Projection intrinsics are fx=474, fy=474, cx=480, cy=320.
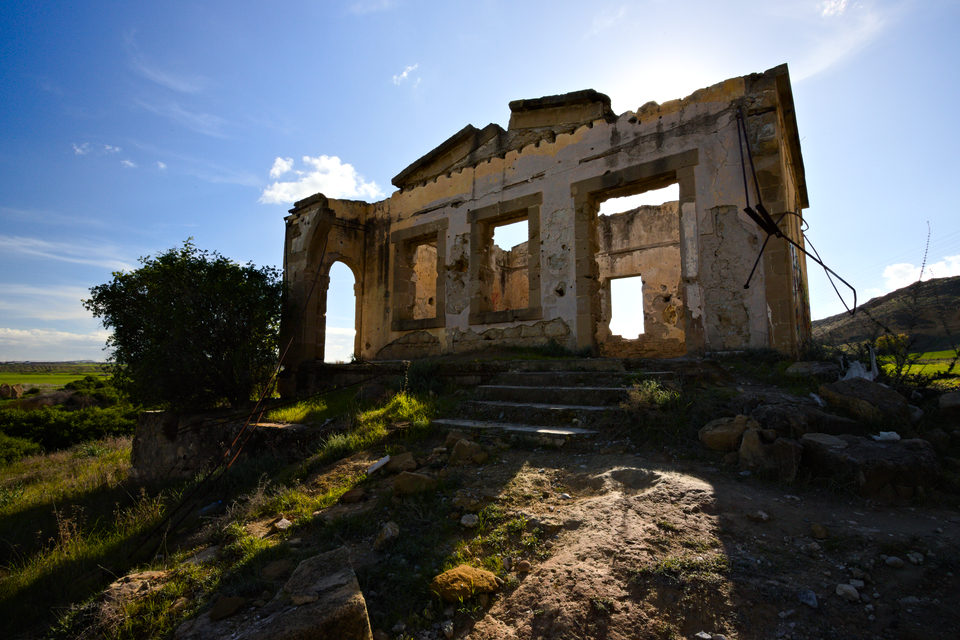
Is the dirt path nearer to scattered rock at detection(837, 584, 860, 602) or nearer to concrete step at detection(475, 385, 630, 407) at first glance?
scattered rock at detection(837, 584, 860, 602)

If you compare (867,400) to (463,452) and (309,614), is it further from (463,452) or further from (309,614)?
(309,614)

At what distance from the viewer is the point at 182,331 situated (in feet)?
23.8

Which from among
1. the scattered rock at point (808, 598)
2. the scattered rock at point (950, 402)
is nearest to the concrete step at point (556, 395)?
the scattered rock at point (950, 402)

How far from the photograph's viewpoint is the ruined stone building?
21.0 feet

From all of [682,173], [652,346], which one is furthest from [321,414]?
[652,346]

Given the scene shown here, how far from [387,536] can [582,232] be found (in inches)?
251

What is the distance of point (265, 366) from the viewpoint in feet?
26.9

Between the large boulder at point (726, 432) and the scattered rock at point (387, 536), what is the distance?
231cm

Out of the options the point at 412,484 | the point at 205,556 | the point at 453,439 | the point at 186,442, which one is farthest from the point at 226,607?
the point at 186,442

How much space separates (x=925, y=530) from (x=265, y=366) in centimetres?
833

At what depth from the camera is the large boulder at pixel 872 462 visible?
8.83 ft

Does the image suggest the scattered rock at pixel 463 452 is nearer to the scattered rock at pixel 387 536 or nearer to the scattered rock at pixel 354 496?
the scattered rock at pixel 354 496

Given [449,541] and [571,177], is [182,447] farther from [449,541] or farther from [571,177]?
[571,177]

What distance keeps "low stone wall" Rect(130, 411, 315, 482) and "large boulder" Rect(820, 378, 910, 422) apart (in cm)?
571
